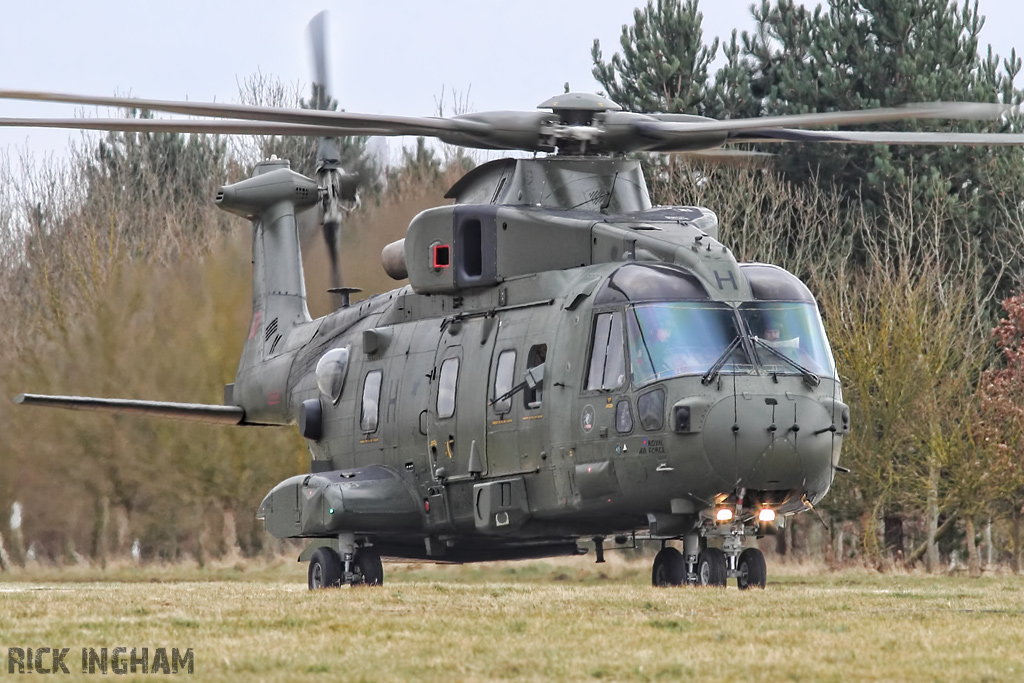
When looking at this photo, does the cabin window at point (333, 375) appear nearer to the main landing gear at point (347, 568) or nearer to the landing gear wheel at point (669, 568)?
the main landing gear at point (347, 568)

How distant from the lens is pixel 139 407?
64.1 feet

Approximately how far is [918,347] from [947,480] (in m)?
2.47

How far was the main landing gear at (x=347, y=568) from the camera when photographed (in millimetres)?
17031

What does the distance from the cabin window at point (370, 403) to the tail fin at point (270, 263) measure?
9.86 feet

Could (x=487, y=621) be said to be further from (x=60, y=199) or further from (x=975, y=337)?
(x=60, y=199)

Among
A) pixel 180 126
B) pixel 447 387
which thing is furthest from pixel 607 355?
pixel 180 126

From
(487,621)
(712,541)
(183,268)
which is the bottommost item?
(712,541)

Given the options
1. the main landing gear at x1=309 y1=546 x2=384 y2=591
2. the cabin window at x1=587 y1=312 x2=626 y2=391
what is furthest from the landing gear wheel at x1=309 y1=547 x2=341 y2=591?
the cabin window at x1=587 y1=312 x2=626 y2=391

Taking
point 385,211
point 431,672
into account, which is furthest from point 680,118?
point 385,211

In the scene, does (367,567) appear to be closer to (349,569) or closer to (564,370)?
(349,569)

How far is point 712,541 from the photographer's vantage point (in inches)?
1024

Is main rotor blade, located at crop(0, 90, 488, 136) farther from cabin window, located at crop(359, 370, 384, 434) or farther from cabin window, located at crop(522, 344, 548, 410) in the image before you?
cabin window, located at crop(359, 370, 384, 434)

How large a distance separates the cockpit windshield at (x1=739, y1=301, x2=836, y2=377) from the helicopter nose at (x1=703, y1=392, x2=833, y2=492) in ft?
1.20

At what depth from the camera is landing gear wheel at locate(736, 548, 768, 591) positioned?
15352 millimetres
